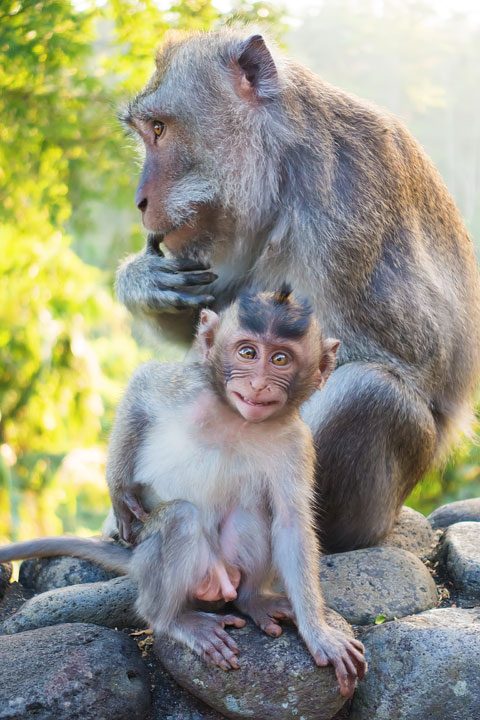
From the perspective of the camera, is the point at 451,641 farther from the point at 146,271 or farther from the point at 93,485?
the point at 93,485

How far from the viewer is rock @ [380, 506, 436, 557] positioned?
4.92 m

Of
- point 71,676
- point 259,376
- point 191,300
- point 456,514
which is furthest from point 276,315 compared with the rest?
point 456,514

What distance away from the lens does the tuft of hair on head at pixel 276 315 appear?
3318mm

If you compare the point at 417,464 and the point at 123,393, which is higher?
the point at 123,393

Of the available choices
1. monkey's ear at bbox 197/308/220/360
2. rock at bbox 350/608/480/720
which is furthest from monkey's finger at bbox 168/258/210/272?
rock at bbox 350/608/480/720

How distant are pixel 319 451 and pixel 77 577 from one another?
1311 mm

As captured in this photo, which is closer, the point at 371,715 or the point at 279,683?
the point at 279,683

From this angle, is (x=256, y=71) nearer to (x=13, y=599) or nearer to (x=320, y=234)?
(x=320, y=234)

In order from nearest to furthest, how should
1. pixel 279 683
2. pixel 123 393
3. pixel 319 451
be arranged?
pixel 279 683
pixel 123 393
pixel 319 451

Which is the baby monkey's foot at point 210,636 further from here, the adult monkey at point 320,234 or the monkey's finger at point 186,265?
the monkey's finger at point 186,265

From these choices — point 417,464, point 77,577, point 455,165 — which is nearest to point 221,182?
point 417,464

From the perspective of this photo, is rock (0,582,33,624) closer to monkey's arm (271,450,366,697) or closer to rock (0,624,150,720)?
rock (0,624,150,720)

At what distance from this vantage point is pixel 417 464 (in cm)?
463

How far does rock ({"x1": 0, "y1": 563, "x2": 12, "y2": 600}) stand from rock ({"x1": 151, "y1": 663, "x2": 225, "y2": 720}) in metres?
1.14
